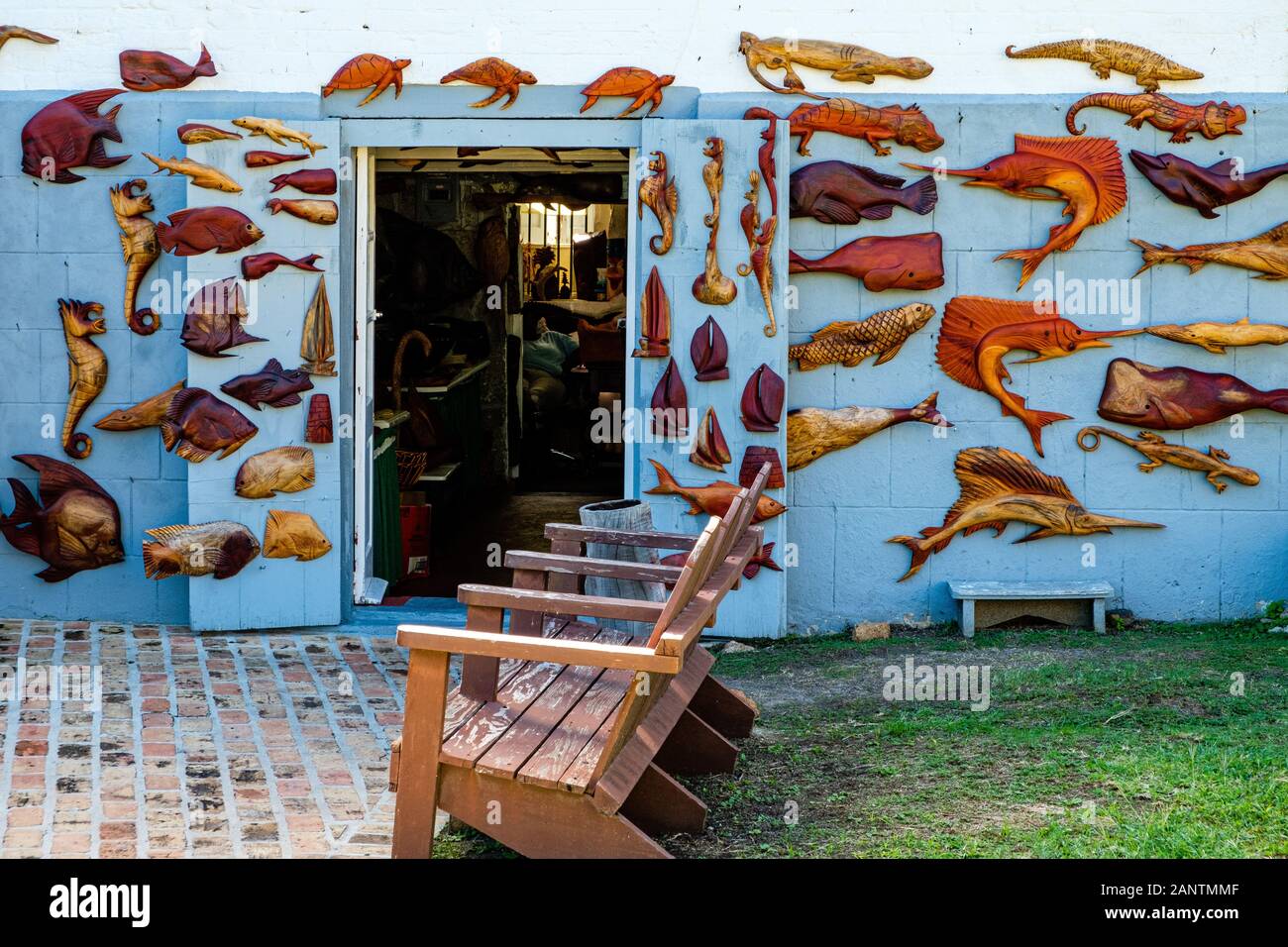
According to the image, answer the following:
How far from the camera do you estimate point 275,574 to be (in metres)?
7.44

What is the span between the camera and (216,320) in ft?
24.0

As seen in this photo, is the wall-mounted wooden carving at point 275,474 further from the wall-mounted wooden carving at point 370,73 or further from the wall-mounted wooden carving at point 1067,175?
the wall-mounted wooden carving at point 1067,175

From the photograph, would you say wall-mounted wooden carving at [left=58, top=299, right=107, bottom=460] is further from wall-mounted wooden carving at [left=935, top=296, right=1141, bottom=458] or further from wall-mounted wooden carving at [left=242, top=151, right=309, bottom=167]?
wall-mounted wooden carving at [left=935, top=296, right=1141, bottom=458]

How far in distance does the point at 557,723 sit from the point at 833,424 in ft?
11.1

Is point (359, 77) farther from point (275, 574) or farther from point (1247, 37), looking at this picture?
point (1247, 37)

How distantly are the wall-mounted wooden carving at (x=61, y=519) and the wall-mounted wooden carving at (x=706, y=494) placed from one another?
2.72 metres

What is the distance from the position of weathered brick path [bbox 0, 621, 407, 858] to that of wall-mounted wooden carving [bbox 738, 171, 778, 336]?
7.98 ft

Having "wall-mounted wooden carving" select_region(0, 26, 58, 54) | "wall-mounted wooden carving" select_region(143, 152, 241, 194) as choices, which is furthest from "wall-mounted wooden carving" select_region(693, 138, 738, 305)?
"wall-mounted wooden carving" select_region(0, 26, 58, 54)

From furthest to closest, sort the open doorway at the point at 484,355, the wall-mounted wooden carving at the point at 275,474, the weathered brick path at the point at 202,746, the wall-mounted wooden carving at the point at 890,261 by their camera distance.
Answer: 1. the open doorway at the point at 484,355
2. the wall-mounted wooden carving at the point at 890,261
3. the wall-mounted wooden carving at the point at 275,474
4. the weathered brick path at the point at 202,746

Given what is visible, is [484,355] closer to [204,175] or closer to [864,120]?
[204,175]

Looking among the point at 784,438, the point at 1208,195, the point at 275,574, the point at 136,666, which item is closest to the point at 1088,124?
the point at 1208,195

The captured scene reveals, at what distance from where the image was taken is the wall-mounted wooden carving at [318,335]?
7.36 m

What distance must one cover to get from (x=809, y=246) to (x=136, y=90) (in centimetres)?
339

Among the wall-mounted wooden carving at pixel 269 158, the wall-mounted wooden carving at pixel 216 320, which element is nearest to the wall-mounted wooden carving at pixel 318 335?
the wall-mounted wooden carving at pixel 216 320
